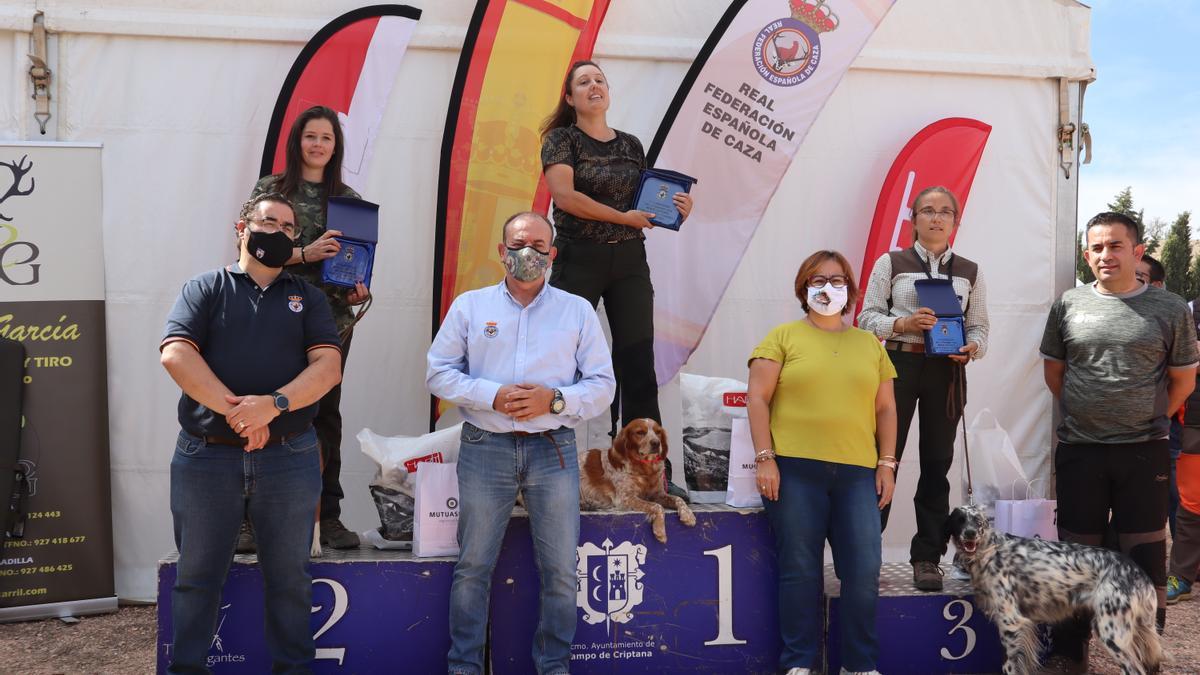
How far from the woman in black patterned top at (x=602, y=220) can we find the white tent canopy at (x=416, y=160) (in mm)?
901

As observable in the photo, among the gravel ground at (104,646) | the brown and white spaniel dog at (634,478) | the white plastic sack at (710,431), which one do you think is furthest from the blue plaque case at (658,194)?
the gravel ground at (104,646)

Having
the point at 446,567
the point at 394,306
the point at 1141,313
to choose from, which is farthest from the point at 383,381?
the point at 1141,313

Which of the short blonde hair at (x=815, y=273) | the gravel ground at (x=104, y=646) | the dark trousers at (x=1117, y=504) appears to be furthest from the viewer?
the gravel ground at (x=104, y=646)

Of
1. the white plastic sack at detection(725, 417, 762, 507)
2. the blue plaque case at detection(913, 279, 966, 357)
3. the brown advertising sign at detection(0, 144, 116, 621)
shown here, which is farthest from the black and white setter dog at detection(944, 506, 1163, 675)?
the brown advertising sign at detection(0, 144, 116, 621)

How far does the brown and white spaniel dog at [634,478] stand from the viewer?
320cm

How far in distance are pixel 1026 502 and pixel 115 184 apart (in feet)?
14.2

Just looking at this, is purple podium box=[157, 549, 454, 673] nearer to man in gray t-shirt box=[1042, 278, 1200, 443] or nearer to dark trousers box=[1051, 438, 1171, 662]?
dark trousers box=[1051, 438, 1171, 662]

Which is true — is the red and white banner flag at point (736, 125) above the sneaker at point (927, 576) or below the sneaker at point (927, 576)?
above

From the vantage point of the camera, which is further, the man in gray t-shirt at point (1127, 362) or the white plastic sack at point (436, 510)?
the man in gray t-shirt at point (1127, 362)

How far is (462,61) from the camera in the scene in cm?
422

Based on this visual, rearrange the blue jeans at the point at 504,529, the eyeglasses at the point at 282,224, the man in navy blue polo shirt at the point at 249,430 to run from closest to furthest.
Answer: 1. the man in navy blue polo shirt at the point at 249,430
2. the eyeglasses at the point at 282,224
3. the blue jeans at the point at 504,529

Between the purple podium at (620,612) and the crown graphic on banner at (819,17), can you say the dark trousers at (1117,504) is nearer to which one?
the purple podium at (620,612)

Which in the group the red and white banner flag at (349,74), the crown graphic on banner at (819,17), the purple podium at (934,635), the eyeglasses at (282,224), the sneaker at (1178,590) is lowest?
the sneaker at (1178,590)

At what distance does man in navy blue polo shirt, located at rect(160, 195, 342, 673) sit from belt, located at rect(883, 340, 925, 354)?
2.10 meters
